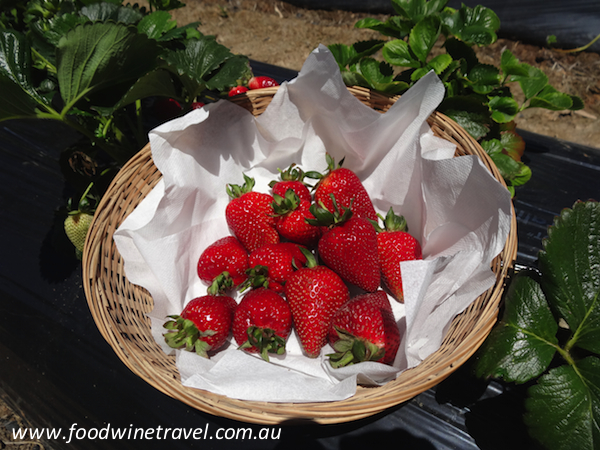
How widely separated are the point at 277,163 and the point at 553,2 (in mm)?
1958

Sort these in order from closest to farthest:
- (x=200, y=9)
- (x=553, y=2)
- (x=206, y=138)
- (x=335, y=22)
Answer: (x=206, y=138) < (x=553, y=2) < (x=335, y=22) < (x=200, y=9)

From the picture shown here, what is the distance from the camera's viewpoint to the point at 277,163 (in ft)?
3.12

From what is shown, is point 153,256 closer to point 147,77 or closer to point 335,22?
point 147,77

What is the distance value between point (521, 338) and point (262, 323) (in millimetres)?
439

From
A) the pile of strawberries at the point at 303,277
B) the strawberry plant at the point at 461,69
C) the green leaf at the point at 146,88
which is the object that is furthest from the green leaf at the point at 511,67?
the green leaf at the point at 146,88

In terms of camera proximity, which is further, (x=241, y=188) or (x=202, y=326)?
(x=241, y=188)

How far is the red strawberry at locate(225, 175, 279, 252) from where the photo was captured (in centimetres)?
82

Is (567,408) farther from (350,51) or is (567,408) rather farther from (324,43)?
(324,43)

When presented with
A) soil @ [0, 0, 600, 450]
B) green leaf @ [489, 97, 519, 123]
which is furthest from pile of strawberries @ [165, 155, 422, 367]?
soil @ [0, 0, 600, 450]

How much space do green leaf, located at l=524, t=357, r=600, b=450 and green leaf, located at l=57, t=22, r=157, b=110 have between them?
2.94 feet

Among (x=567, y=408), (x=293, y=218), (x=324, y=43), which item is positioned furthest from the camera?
(x=324, y=43)

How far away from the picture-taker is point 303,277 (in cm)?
72

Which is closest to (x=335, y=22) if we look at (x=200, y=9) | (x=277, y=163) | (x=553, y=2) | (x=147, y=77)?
(x=200, y=9)

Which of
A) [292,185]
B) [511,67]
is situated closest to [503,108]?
[511,67]
